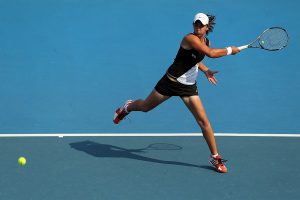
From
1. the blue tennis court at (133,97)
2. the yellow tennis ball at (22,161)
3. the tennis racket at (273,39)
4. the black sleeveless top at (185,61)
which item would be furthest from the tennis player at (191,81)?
the yellow tennis ball at (22,161)

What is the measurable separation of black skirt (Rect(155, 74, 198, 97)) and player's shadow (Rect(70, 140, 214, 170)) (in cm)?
86

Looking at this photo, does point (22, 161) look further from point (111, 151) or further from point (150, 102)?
point (150, 102)

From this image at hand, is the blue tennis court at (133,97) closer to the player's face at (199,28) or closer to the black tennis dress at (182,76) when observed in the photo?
the black tennis dress at (182,76)

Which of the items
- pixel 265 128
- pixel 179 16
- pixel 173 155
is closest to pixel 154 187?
pixel 173 155

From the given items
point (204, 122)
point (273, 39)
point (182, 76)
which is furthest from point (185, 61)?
point (273, 39)

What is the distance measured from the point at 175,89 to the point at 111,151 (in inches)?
50.4

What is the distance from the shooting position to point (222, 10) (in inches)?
436

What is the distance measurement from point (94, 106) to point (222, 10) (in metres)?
4.37

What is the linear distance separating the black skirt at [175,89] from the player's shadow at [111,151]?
2.82 ft

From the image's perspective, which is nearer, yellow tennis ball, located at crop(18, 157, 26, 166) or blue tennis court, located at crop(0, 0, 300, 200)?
blue tennis court, located at crop(0, 0, 300, 200)

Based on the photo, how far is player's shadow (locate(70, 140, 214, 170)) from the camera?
251 inches

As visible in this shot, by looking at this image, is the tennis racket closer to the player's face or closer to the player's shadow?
the player's face

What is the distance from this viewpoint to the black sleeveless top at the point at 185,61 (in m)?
5.91

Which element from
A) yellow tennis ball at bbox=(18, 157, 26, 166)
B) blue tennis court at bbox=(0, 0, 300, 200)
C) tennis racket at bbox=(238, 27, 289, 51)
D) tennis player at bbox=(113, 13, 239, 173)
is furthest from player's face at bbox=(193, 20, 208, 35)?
yellow tennis ball at bbox=(18, 157, 26, 166)
